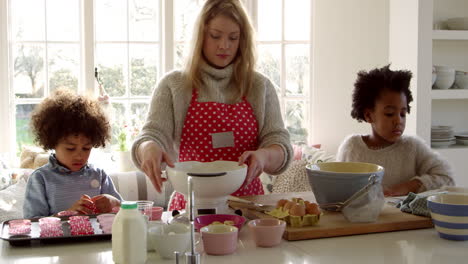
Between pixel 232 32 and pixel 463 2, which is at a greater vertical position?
pixel 463 2

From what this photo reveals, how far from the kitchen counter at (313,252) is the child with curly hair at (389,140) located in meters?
0.74

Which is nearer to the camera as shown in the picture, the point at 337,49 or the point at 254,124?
the point at 254,124

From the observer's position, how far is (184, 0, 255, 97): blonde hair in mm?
1945

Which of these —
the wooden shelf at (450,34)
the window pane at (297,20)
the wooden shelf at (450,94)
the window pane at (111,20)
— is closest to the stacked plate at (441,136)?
the wooden shelf at (450,94)

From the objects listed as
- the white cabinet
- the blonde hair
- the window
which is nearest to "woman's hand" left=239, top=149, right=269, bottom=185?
the blonde hair

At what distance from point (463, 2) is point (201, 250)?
126 inches

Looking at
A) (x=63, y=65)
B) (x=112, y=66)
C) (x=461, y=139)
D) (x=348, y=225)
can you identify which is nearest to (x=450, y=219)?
(x=348, y=225)

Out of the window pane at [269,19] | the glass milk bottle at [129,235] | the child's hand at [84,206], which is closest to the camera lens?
the glass milk bottle at [129,235]

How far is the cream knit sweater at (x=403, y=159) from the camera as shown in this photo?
2.08 meters

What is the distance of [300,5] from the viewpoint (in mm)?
4148

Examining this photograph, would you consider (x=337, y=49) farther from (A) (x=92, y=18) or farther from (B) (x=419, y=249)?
(B) (x=419, y=249)

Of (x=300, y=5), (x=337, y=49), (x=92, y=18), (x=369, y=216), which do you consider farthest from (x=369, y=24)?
(x=369, y=216)

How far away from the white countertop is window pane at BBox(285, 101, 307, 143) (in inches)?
112

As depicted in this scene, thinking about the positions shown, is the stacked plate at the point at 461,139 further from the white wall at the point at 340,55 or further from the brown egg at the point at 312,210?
the brown egg at the point at 312,210
